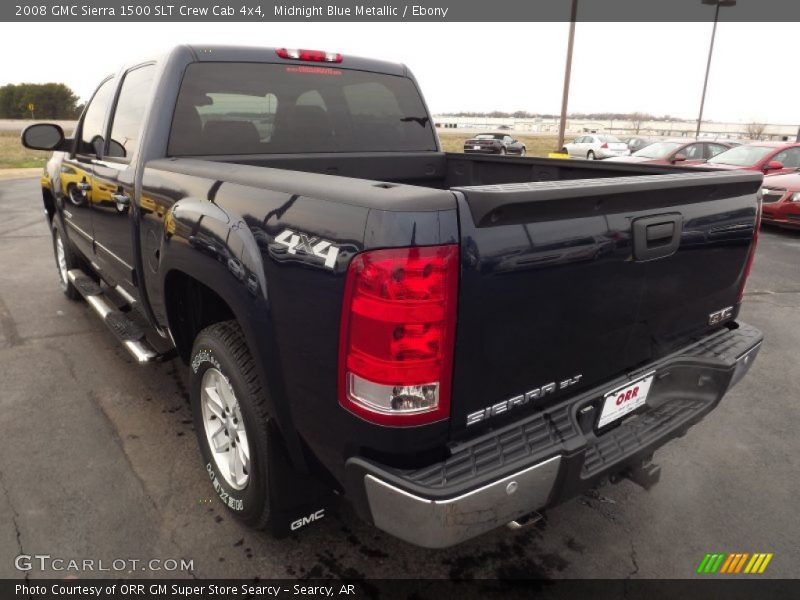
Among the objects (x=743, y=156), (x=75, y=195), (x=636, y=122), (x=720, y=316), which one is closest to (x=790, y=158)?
(x=743, y=156)

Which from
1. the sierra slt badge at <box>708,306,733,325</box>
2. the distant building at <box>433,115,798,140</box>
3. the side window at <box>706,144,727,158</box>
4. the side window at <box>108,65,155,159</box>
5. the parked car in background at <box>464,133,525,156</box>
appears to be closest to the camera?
the sierra slt badge at <box>708,306,733,325</box>

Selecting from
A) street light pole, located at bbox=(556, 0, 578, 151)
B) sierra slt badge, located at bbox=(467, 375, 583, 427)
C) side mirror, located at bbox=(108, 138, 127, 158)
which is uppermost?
street light pole, located at bbox=(556, 0, 578, 151)

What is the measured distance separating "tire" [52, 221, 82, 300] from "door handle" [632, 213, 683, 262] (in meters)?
4.74

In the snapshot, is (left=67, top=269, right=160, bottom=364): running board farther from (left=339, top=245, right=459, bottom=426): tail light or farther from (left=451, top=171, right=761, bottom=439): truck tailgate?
(left=451, top=171, right=761, bottom=439): truck tailgate

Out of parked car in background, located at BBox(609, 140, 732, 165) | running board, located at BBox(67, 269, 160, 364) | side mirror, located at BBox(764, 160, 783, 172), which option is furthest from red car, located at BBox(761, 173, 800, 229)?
running board, located at BBox(67, 269, 160, 364)

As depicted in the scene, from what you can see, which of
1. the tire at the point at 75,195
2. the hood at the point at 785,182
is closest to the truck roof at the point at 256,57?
the tire at the point at 75,195

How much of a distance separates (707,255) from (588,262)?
0.80m

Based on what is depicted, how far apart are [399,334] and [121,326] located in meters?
2.64

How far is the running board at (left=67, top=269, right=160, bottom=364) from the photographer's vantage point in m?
3.24

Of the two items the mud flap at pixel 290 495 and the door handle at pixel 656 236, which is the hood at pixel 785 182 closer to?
the door handle at pixel 656 236

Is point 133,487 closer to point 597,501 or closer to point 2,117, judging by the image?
point 597,501

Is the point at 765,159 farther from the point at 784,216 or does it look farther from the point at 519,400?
the point at 519,400

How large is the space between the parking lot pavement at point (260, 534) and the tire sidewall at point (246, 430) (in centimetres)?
18
